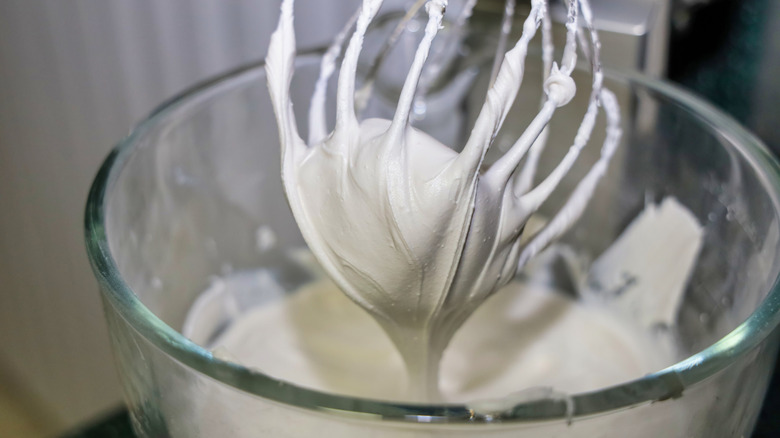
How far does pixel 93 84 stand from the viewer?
61 centimetres

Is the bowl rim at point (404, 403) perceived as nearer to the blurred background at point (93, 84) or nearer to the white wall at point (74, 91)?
the blurred background at point (93, 84)

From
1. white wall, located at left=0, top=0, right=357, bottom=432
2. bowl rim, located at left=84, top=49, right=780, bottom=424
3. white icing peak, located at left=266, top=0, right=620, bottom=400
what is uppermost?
white icing peak, located at left=266, top=0, right=620, bottom=400

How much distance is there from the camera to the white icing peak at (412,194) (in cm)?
28

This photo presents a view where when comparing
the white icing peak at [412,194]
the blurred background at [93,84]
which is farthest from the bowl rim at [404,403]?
the blurred background at [93,84]

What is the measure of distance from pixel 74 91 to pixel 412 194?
1.32 ft

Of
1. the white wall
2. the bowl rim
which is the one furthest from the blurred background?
the bowl rim

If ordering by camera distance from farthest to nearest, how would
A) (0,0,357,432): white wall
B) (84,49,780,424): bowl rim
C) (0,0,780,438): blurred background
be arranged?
(0,0,357,432): white wall → (0,0,780,438): blurred background → (84,49,780,424): bowl rim

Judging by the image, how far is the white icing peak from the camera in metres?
0.28

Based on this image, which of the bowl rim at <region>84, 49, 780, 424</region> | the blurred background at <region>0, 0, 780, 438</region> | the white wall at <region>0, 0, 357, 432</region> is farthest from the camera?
the white wall at <region>0, 0, 357, 432</region>

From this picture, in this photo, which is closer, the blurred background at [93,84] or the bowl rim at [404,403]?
the bowl rim at [404,403]

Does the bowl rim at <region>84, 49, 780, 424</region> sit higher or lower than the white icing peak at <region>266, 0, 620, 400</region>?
lower

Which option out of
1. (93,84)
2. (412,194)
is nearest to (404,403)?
(412,194)

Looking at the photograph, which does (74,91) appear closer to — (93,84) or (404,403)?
(93,84)

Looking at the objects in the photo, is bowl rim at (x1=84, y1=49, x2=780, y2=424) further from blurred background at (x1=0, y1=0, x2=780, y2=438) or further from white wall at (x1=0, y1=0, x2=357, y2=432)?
white wall at (x1=0, y1=0, x2=357, y2=432)
